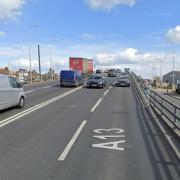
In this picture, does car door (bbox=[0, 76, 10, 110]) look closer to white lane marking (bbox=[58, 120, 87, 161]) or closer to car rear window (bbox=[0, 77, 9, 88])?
car rear window (bbox=[0, 77, 9, 88])

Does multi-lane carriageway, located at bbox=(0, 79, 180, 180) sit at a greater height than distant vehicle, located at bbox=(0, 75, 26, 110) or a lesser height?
lesser

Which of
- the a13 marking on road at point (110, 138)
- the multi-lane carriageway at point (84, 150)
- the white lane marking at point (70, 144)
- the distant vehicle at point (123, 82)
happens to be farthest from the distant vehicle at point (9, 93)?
the distant vehicle at point (123, 82)

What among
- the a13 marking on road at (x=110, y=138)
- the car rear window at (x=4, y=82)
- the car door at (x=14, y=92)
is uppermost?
the car rear window at (x=4, y=82)

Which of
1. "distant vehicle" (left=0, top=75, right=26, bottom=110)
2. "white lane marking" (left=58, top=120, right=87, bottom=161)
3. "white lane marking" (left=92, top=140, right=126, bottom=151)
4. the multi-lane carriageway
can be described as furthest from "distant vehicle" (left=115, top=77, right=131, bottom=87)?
"white lane marking" (left=92, top=140, right=126, bottom=151)

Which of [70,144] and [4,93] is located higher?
[4,93]

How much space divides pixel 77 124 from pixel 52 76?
207ft

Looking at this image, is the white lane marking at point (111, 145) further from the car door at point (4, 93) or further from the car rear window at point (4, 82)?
the car rear window at point (4, 82)

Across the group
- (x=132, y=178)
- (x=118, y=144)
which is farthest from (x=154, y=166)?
(x=118, y=144)

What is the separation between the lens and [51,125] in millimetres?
15070

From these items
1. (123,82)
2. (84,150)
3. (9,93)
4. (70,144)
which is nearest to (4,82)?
(9,93)

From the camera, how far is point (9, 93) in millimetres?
19984

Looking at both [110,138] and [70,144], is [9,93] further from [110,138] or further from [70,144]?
[70,144]

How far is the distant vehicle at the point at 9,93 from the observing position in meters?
19.2

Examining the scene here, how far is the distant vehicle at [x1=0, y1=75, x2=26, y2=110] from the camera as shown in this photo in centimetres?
1916
